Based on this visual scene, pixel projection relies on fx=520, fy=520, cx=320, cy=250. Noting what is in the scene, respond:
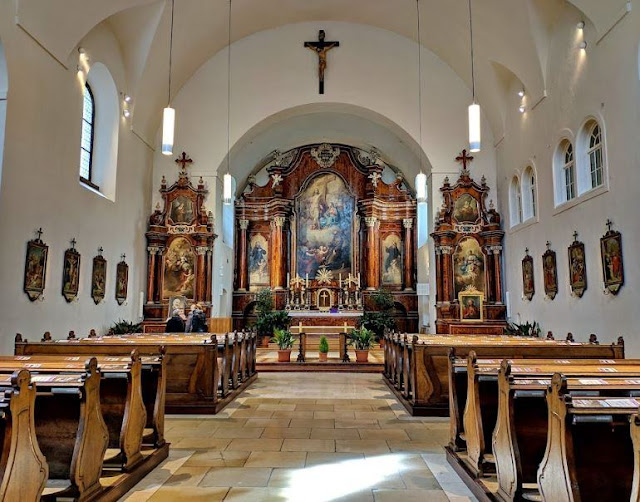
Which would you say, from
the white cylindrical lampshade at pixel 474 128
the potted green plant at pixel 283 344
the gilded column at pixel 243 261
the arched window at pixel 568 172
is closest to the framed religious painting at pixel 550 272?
the arched window at pixel 568 172

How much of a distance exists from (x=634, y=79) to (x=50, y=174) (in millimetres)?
10961

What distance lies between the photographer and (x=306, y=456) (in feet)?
17.7

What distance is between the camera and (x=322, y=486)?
14.7 feet

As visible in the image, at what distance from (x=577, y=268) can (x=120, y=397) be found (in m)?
9.30

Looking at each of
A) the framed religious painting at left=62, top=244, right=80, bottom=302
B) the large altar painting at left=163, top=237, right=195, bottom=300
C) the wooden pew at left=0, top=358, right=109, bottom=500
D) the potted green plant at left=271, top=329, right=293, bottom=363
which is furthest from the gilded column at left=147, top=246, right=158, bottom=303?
the wooden pew at left=0, top=358, right=109, bottom=500

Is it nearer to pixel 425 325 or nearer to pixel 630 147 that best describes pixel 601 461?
pixel 630 147

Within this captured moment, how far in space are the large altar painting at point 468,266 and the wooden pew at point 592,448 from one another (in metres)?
12.7

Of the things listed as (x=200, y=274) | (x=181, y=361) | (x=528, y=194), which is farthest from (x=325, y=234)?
(x=181, y=361)

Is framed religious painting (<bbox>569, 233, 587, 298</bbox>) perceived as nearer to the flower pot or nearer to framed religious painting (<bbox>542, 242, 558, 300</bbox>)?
framed religious painting (<bbox>542, 242, 558, 300</bbox>)

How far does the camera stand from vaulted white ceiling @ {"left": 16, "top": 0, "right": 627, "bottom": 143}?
1056cm

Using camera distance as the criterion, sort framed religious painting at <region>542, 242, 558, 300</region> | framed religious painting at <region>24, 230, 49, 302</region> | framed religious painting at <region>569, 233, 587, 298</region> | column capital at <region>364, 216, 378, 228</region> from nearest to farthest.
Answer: framed religious painting at <region>24, 230, 49, 302</region>
framed religious painting at <region>569, 233, 587, 298</region>
framed religious painting at <region>542, 242, 558, 300</region>
column capital at <region>364, 216, 378, 228</region>

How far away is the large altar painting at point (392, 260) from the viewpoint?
2094 centimetres

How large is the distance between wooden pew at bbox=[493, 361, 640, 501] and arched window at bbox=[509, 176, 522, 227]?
11021mm

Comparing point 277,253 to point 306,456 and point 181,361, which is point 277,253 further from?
point 306,456
